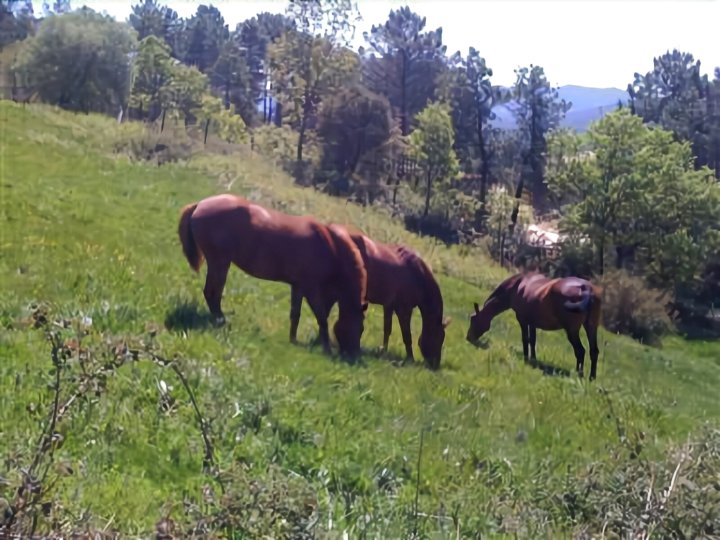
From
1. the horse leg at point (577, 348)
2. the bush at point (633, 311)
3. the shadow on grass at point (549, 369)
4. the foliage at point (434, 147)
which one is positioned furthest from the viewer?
the foliage at point (434, 147)

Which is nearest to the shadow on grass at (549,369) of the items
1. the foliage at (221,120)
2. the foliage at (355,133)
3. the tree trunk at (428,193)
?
the tree trunk at (428,193)

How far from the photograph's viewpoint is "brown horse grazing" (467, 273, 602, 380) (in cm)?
1376

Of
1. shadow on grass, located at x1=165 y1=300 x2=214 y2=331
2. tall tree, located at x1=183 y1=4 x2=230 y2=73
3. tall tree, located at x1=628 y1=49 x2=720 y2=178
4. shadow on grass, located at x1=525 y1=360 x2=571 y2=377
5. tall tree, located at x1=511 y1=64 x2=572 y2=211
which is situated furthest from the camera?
tall tree, located at x1=183 y1=4 x2=230 y2=73

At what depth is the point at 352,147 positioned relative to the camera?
44.5 m

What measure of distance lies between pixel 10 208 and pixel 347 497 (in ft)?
30.2

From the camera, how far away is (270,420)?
5.87 meters

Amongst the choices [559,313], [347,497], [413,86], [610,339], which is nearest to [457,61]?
[413,86]

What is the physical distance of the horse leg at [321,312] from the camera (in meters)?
9.09

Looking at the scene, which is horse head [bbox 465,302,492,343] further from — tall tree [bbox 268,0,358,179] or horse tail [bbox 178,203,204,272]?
tall tree [bbox 268,0,358,179]

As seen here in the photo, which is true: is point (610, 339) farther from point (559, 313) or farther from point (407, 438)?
point (407, 438)

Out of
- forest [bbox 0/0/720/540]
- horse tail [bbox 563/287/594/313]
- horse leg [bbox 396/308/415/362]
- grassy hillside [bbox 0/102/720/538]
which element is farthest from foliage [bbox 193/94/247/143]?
horse leg [bbox 396/308/415/362]

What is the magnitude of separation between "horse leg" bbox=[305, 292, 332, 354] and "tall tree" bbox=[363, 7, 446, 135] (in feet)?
180

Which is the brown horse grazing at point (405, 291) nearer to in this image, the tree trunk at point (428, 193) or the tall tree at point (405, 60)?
the tree trunk at point (428, 193)

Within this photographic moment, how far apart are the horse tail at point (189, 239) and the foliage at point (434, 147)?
37205 millimetres
